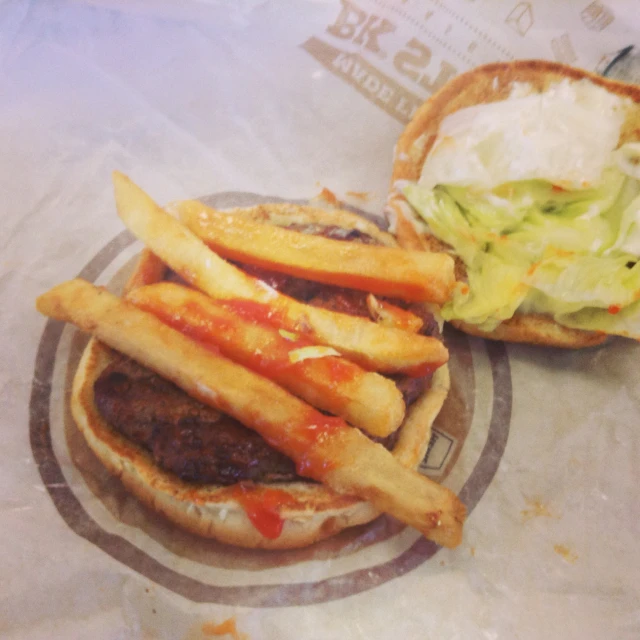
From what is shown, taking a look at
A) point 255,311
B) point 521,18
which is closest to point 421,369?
point 255,311

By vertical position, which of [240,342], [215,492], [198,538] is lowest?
[198,538]

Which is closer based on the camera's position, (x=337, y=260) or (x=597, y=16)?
(x=337, y=260)

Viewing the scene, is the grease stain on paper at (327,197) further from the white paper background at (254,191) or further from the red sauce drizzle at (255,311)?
the red sauce drizzle at (255,311)

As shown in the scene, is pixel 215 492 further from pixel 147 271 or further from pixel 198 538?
pixel 147 271

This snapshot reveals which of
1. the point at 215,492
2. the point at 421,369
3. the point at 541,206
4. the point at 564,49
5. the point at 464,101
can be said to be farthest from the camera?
the point at 564,49

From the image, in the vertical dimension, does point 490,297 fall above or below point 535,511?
above

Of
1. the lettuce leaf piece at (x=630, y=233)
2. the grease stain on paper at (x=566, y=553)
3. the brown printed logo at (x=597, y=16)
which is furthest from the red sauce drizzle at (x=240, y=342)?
the brown printed logo at (x=597, y=16)

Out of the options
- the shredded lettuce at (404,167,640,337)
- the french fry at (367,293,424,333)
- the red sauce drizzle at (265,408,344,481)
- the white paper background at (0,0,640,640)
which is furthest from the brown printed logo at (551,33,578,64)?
the red sauce drizzle at (265,408,344,481)
